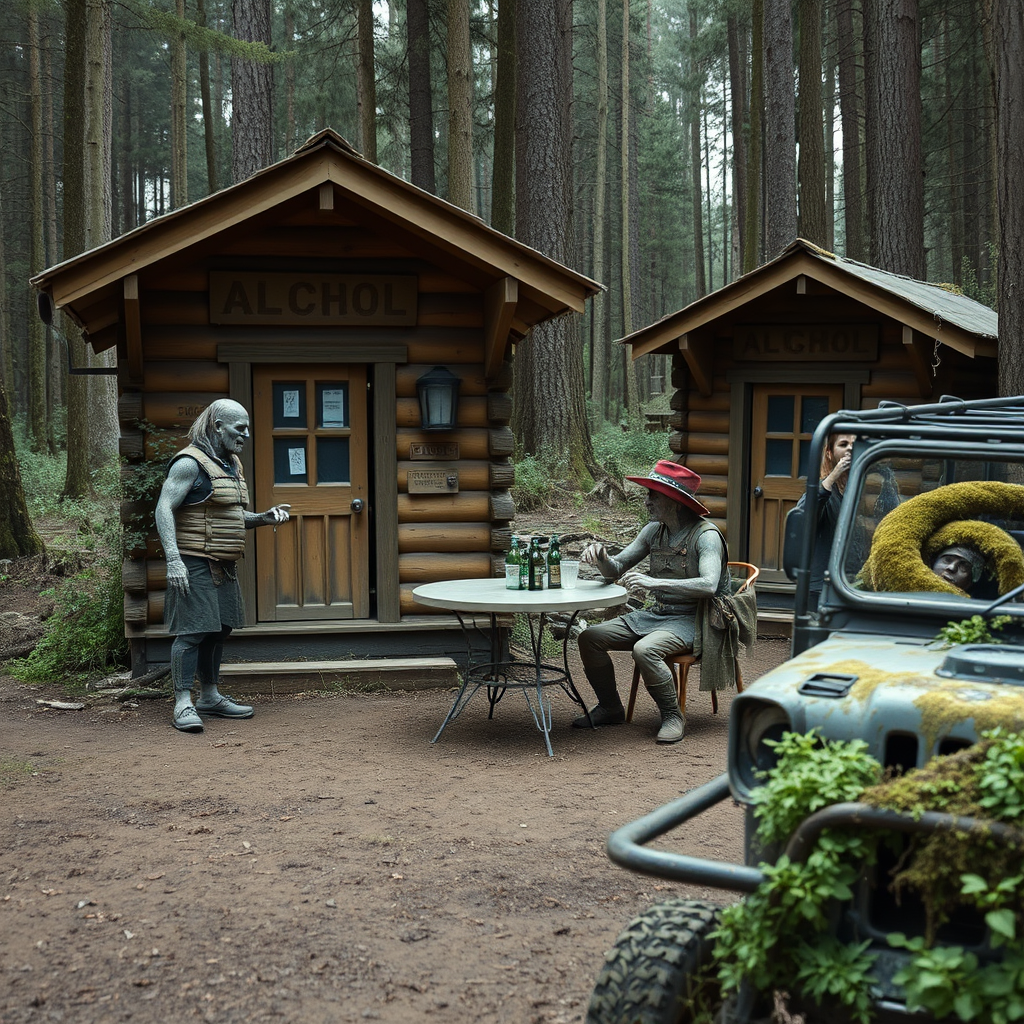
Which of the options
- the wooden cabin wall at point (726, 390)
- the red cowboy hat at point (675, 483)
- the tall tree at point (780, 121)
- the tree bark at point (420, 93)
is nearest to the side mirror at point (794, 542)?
the red cowboy hat at point (675, 483)

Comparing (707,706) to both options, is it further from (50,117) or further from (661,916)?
(50,117)

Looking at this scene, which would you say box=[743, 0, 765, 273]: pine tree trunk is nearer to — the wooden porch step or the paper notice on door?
the paper notice on door

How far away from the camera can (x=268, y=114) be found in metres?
13.7

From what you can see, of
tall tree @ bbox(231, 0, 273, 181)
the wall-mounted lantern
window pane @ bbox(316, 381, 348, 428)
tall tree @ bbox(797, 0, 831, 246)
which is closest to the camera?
the wall-mounted lantern

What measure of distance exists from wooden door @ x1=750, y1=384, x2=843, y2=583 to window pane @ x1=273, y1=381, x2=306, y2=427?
463cm

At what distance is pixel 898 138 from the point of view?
1428cm

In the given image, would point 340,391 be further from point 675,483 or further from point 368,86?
point 368,86

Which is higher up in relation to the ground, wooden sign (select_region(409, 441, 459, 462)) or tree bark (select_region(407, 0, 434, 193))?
tree bark (select_region(407, 0, 434, 193))

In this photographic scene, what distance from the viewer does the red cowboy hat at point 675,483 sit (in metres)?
6.70

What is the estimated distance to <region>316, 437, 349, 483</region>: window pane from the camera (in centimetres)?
875

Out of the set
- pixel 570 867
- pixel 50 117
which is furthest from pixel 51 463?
pixel 570 867

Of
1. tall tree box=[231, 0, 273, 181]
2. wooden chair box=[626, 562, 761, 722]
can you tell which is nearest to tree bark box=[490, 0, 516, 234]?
tall tree box=[231, 0, 273, 181]

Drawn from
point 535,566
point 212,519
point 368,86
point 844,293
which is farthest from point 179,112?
point 535,566

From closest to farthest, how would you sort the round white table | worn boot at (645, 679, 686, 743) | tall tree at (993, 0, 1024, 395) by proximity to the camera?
the round white table, worn boot at (645, 679, 686, 743), tall tree at (993, 0, 1024, 395)
